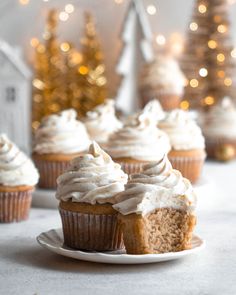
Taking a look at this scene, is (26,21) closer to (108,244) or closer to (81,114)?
(81,114)

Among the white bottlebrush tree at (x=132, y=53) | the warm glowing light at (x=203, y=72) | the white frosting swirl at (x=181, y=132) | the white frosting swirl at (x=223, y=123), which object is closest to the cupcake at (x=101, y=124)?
the white frosting swirl at (x=181, y=132)

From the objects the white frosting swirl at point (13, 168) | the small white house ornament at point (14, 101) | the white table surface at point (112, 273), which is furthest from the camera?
the small white house ornament at point (14, 101)

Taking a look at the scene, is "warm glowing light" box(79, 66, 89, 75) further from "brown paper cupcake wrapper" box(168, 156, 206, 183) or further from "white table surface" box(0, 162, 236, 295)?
"white table surface" box(0, 162, 236, 295)

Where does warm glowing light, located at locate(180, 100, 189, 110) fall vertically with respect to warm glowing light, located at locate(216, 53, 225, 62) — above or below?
below

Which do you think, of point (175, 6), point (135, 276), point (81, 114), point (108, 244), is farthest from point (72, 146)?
point (175, 6)

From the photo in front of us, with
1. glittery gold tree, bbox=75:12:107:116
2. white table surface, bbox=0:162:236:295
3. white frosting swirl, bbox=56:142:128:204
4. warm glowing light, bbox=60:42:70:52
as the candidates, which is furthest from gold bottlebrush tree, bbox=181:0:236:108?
white frosting swirl, bbox=56:142:128:204

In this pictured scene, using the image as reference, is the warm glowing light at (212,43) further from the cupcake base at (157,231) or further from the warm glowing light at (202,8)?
the cupcake base at (157,231)
